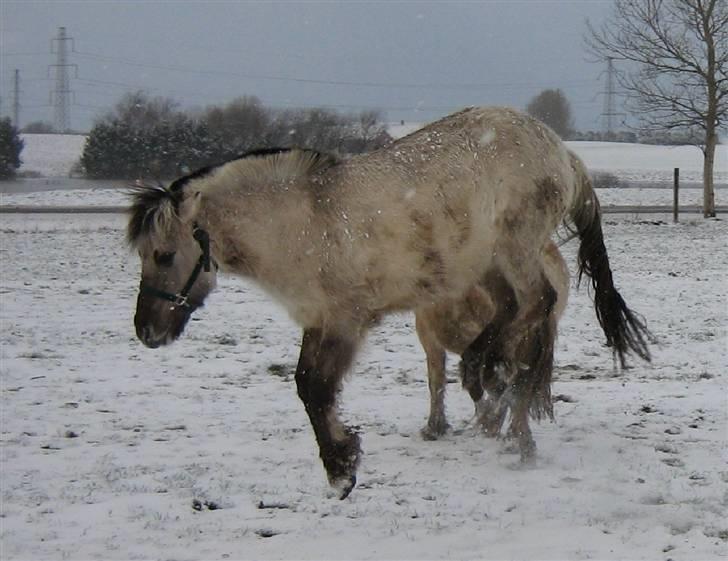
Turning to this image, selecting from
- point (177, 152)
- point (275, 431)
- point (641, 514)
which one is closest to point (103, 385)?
point (275, 431)

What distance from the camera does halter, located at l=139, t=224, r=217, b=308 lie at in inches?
162

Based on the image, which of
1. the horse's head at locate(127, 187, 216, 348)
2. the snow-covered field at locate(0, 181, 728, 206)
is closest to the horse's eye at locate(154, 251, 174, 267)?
the horse's head at locate(127, 187, 216, 348)

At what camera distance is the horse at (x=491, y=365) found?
4773 mm

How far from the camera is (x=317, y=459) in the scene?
485 cm

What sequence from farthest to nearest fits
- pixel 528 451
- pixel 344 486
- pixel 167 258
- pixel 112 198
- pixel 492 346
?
pixel 112 198 < pixel 528 451 < pixel 492 346 < pixel 167 258 < pixel 344 486

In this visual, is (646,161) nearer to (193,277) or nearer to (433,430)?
(433,430)

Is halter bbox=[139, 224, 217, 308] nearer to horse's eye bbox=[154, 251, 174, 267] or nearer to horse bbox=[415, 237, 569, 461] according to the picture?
horse's eye bbox=[154, 251, 174, 267]

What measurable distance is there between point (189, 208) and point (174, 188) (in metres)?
0.19

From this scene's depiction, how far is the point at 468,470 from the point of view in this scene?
470 cm

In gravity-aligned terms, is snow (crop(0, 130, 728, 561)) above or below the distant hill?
below

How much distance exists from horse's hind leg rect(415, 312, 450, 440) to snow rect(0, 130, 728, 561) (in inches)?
4.7

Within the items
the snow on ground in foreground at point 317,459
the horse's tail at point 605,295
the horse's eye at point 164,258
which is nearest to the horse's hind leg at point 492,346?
the snow on ground in foreground at point 317,459

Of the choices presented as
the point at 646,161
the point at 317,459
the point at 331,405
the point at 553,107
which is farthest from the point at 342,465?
the point at 646,161

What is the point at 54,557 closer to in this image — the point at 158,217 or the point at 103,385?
the point at 158,217
